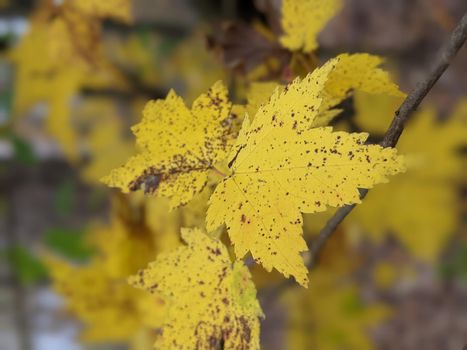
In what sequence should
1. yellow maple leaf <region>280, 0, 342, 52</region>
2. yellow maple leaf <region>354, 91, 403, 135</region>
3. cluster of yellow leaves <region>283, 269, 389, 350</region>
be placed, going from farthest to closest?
cluster of yellow leaves <region>283, 269, 389, 350</region> → yellow maple leaf <region>354, 91, 403, 135</region> → yellow maple leaf <region>280, 0, 342, 52</region>

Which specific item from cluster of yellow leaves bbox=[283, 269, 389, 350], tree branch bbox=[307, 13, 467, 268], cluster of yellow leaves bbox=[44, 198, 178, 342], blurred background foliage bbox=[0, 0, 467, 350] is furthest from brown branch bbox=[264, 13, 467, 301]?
cluster of yellow leaves bbox=[283, 269, 389, 350]

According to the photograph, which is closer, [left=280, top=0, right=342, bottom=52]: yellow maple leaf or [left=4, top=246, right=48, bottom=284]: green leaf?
[left=280, top=0, right=342, bottom=52]: yellow maple leaf

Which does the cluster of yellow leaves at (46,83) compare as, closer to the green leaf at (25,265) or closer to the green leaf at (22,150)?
the green leaf at (22,150)

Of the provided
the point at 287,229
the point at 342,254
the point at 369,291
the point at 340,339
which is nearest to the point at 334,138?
the point at 287,229

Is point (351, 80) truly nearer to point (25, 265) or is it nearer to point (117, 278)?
point (117, 278)

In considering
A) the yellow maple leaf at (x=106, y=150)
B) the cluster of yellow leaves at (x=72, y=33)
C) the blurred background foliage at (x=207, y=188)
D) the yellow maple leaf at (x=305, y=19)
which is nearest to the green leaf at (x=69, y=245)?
the blurred background foliage at (x=207, y=188)

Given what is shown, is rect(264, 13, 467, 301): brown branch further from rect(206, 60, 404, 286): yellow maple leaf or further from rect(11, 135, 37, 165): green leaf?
rect(11, 135, 37, 165): green leaf

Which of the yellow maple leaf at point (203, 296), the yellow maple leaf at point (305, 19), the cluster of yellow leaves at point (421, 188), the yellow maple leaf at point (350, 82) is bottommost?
the yellow maple leaf at point (203, 296)

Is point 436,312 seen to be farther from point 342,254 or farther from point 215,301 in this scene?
point 215,301
